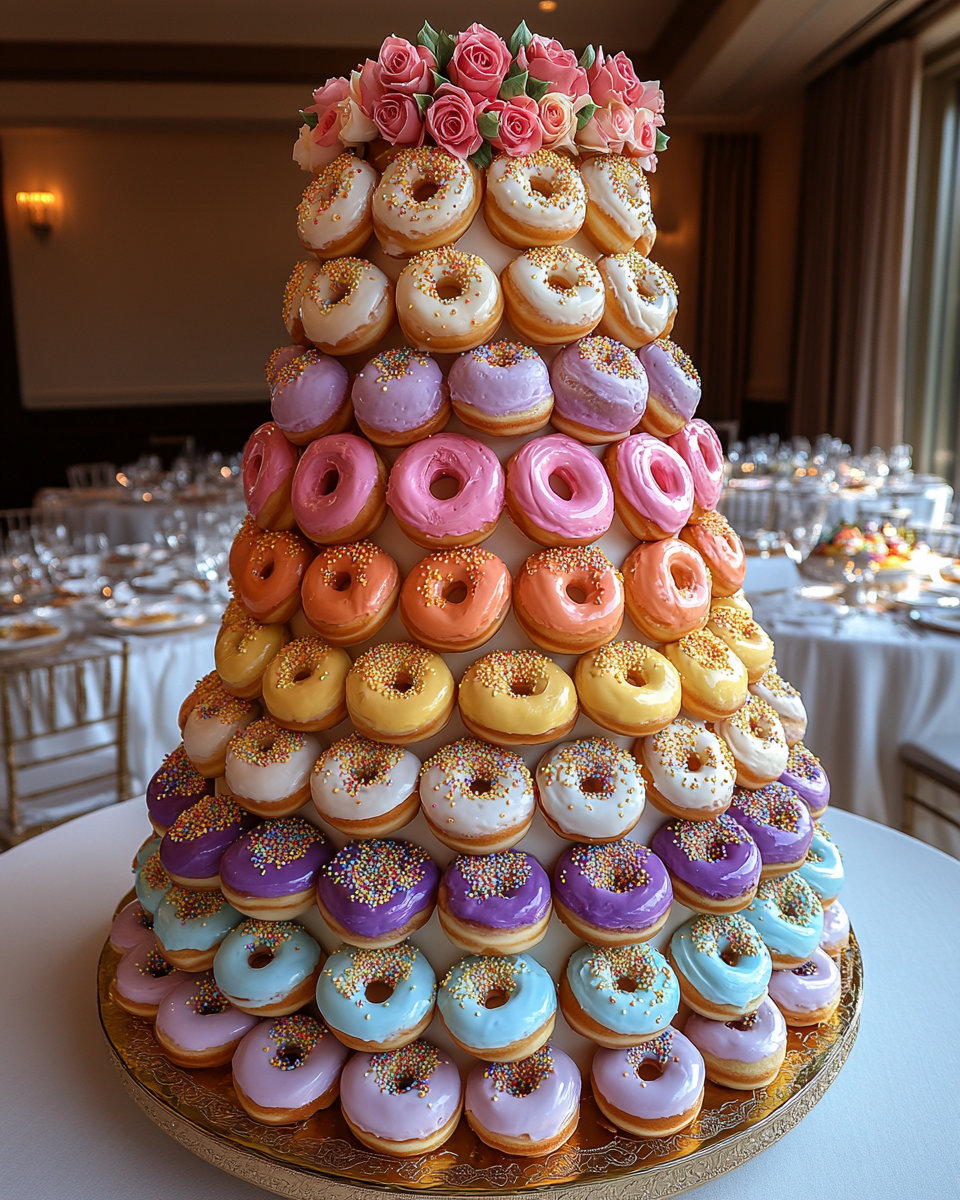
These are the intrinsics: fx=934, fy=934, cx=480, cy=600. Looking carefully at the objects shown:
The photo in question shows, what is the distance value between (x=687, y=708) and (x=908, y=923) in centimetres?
57

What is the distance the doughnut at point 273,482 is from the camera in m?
0.89

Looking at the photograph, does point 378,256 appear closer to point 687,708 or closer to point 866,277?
point 687,708

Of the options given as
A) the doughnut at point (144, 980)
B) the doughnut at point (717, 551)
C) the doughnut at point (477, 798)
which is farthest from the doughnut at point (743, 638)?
the doughnut at point (144, 980)

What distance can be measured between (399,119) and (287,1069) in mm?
833

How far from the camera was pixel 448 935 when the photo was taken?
0.78 metres

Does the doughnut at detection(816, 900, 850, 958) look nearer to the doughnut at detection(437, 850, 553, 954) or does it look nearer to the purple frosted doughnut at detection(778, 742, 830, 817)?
the purple frosted doughnut at detection(778, 742, 830, 817)

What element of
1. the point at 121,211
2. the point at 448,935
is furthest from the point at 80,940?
the point at 121,211

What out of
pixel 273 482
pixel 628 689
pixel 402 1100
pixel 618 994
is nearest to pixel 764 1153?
pixel 618 994

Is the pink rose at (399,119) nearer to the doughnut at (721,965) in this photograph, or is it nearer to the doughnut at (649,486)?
the doughnut at (649,486)

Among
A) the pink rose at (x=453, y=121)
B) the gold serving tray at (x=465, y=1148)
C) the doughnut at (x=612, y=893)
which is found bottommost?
the gold serving tray at (x=465, y=1148)

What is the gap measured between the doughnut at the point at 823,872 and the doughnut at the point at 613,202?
628 mm

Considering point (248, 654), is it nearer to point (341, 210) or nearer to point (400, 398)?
point (400, 398)

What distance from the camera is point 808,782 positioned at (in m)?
0.98

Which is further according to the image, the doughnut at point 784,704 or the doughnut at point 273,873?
the doughnut at point 784,704
